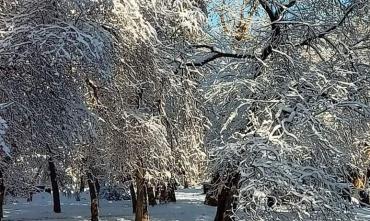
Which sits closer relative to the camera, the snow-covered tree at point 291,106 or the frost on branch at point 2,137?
the frost on branch at point 2,137

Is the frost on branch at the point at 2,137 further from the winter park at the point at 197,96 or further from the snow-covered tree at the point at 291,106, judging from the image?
the snow-covered tree at the point at 291,106

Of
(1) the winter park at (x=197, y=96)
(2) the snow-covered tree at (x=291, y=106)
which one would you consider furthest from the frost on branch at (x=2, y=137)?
A: (2) the snow-covered tree at (x=291, y=106)

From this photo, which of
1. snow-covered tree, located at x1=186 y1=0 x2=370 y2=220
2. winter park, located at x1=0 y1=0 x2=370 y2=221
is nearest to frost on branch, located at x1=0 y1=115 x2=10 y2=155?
winter park, located at x1=0 y1=0 x2=370 y2=221

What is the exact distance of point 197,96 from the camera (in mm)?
11438

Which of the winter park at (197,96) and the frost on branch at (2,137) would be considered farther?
the winter park at (197,96)

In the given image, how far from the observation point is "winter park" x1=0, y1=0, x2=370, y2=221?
677 centimetres

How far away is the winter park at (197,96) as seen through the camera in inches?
266

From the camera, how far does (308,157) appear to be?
7.48 meters

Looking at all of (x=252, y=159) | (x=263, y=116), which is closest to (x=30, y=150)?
(x=252, y=159)

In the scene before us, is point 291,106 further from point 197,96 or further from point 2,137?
point 2,137

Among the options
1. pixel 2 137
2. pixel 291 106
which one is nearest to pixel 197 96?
pixel 291 106

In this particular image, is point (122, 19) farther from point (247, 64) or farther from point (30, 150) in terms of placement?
point (247, 64)

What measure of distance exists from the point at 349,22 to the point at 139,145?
474cm

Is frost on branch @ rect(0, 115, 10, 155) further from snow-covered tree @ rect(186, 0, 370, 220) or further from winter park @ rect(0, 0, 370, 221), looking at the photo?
snow-covered tree @ rect(186, 0, 370, 220)
